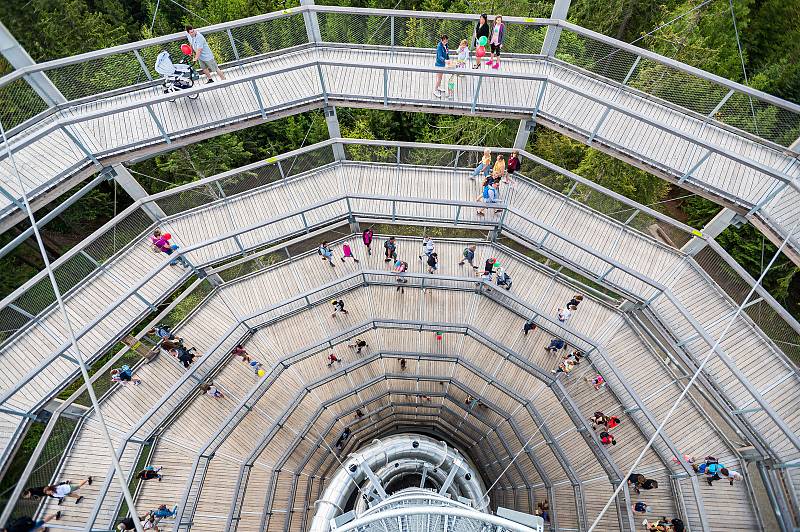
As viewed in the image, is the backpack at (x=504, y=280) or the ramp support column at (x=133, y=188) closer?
the ramp support column at (x=133, y=188)

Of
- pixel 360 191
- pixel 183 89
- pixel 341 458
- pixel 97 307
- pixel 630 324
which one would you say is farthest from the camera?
pixel 341 458

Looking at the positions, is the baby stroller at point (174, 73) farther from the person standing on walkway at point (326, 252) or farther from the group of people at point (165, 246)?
the person standing on walkway at point (326, 252)

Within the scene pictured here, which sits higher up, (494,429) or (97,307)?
(97,307)

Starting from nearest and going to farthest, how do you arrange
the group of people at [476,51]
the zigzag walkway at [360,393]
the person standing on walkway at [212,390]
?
the group of people at [476,51], the zigzag walkway at [360,393], the person standing on walkway at [212,390]

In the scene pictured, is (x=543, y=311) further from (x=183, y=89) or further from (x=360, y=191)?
(x=183, y=89)

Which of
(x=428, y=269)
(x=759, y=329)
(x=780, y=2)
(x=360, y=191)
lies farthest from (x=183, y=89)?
(x=780, y=2)

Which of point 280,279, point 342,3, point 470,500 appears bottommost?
point 470,500

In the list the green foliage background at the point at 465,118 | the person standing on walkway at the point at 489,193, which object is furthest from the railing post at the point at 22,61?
the person standing on walkway at the point at 489,193
